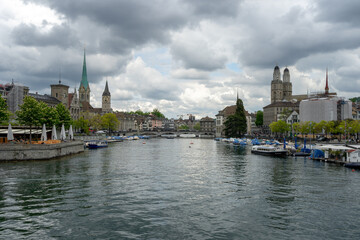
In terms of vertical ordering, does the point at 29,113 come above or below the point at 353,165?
above

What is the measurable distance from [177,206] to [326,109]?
10874 centimetres

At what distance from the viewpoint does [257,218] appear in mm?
21359

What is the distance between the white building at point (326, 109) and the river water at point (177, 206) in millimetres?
85679

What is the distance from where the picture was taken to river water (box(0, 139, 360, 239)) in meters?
18.8

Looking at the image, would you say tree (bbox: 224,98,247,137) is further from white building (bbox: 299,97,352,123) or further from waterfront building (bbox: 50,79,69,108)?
waterfront building (bbox: 50,79,69,108)

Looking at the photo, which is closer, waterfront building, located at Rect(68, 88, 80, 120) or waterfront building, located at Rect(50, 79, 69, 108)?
waterfront building, located at Rect(50, 79, 69, 108)

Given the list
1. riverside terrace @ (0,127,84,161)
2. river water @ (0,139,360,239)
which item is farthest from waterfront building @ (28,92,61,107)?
river water @ (0,139,360,239)

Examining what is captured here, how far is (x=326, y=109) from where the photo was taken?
118 meters

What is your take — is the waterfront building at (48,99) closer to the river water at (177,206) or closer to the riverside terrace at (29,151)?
the riverside terrace at (29,151)

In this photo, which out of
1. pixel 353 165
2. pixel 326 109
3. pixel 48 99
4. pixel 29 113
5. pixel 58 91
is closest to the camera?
pixel 353 165

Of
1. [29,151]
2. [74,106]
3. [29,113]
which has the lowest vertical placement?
[29,151]

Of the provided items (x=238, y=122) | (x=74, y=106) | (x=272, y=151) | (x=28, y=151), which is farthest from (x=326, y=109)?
(x=74, y=106)

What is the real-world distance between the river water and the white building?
281 ft

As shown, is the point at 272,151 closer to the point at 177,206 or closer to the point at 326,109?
the point at 177,206
